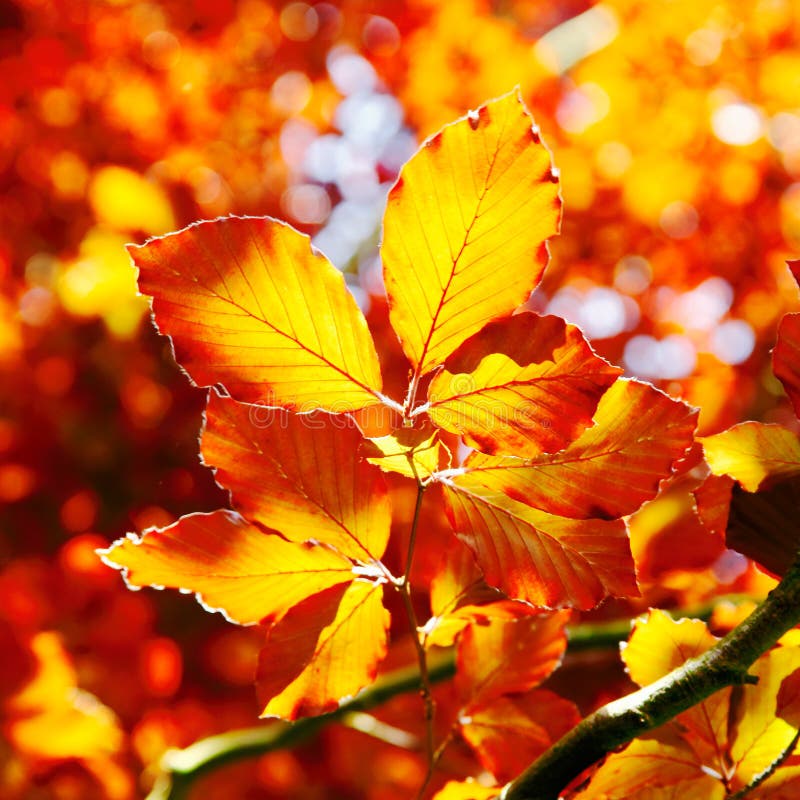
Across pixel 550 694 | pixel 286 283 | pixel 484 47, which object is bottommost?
pixel 550 694

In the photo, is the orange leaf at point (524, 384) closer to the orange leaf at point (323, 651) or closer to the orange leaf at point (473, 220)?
the orange leaf at point (473, 220)

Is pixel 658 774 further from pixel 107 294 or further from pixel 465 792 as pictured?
pixel 107 294

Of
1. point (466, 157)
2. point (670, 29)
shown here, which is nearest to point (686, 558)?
point (466, 157)

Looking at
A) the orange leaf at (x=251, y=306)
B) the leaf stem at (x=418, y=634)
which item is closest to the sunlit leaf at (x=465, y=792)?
the leaf stem at (x=418, y=634)

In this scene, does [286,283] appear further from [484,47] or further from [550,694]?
[484,47]

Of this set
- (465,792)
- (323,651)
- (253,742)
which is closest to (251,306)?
(323,651)

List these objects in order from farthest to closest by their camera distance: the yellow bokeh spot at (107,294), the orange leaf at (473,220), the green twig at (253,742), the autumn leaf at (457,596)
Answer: the yellow bokeh spot at (107,294) < the green twig at (253,742) < the autumn leaf at (457,596) < the orange leaf at (473,220)

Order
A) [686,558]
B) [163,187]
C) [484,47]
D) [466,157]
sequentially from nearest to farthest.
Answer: [466,157]
[686,558]
[163,187]
[484,47]
